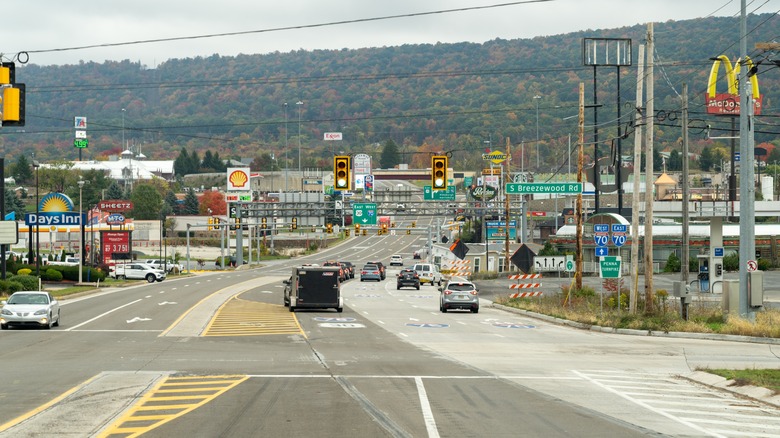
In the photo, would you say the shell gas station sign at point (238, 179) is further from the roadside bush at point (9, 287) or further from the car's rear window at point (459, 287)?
the car's rear window at point (459, 287)

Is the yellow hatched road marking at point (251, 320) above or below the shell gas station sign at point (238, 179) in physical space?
below

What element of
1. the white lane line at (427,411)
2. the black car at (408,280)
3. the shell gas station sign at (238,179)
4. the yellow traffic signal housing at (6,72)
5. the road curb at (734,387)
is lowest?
the black car at (408,280)

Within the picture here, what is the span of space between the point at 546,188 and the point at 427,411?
37.9 meters

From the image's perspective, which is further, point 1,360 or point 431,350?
point 431,350

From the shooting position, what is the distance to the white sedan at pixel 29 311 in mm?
36062

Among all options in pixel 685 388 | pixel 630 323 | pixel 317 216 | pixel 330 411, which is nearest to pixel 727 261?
pixel 630 323

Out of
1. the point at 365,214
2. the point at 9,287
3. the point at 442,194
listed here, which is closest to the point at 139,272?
the point at 365,214

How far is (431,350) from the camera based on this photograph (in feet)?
95.3

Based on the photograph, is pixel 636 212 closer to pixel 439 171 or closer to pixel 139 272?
pixel 439 171

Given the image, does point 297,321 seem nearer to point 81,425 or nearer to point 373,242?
point 81,425

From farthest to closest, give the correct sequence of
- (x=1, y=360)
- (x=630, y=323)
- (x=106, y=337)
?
(x=630, y=323), (x=106, y=337), (x=1, y=360)

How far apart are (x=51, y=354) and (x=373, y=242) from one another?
536ft

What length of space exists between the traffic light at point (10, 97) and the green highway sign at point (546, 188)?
28909 millimetres

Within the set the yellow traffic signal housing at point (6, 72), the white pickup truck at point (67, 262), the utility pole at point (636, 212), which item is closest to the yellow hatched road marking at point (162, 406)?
the yellow traffic signal housing at point (6, 72)
